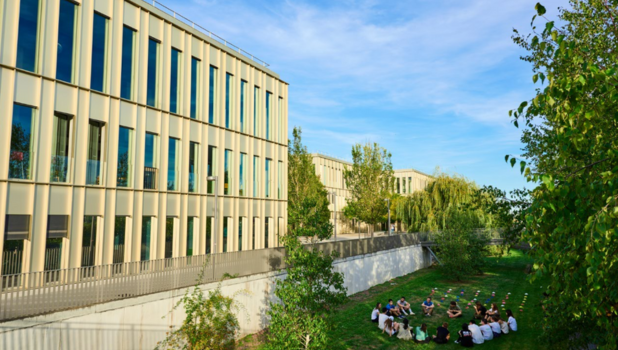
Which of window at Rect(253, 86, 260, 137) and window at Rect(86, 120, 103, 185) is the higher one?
window at Rect(253, 86, 260, 137)

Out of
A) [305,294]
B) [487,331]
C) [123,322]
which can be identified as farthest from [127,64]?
[487,331]

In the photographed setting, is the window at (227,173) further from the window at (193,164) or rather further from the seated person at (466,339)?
the seated person at (466,339)

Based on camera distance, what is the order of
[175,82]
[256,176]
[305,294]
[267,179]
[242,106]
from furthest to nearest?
[267,179]
[256,176]
[242,106]
[175,82]
[305,294]

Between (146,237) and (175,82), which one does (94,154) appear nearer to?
(146,237)

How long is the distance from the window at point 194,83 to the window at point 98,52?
550cm

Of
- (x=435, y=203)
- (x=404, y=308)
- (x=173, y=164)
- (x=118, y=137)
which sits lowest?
(x=404, y=308)

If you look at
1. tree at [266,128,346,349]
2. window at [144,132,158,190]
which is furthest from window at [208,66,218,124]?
tree at [266,128,346,349]

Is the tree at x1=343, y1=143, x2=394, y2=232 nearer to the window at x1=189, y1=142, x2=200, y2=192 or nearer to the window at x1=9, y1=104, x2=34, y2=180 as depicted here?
the window at x1=189, y1=142, x2=200, y2=192

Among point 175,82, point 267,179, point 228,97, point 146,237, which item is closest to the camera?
point 146,237

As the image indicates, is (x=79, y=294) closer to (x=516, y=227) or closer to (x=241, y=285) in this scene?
(x=241, y=285)

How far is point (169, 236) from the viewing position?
21688mm

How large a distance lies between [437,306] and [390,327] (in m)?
6.75

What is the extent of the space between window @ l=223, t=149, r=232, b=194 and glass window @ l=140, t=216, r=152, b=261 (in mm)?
5659

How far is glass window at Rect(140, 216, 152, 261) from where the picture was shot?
20031 millimetres
